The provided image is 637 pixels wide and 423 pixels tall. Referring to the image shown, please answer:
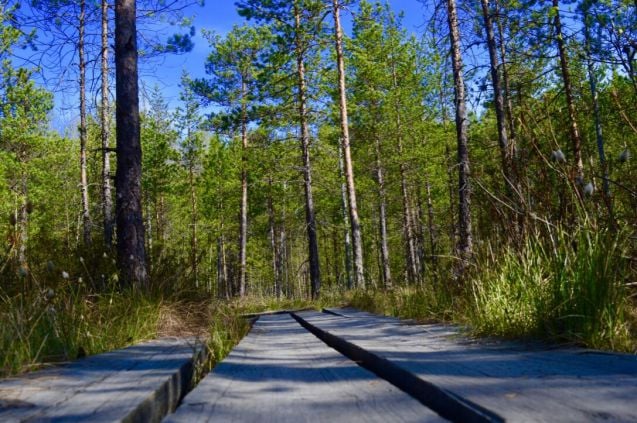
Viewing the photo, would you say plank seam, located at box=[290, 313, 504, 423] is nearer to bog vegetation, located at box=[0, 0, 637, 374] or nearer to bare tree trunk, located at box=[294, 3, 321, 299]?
bog vegetation, located at box=[0, 0, 637, 374]

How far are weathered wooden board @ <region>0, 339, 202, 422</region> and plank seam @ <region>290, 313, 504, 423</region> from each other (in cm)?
81

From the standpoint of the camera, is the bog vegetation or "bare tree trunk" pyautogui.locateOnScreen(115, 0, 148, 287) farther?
"bare tree trunk" pyautogui.locateOnScreen(115, 0, 148, 287)

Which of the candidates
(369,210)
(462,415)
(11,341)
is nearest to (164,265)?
(11,341)

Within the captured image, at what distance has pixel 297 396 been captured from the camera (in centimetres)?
161

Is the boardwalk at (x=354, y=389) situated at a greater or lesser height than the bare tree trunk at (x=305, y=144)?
lesser

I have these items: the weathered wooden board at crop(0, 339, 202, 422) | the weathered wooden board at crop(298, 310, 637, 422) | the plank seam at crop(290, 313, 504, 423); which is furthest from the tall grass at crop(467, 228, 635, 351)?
the weathered wooden board at crop(0, 339, 202, 422)

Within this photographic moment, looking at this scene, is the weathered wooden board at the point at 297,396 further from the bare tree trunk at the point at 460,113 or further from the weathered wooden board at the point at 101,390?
the bare tree trunk at the point at 460,113

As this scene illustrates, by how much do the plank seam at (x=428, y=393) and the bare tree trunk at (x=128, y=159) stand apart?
3.69 meters

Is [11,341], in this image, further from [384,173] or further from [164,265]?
[384,173]

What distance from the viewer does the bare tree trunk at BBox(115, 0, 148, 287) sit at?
552cm

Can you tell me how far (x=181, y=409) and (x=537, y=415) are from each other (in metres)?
0.92

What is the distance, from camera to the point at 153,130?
27.2 m

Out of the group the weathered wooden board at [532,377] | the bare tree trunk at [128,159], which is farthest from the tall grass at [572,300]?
the bare tree trunk at [128,159]

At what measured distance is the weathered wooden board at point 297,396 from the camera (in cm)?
131
